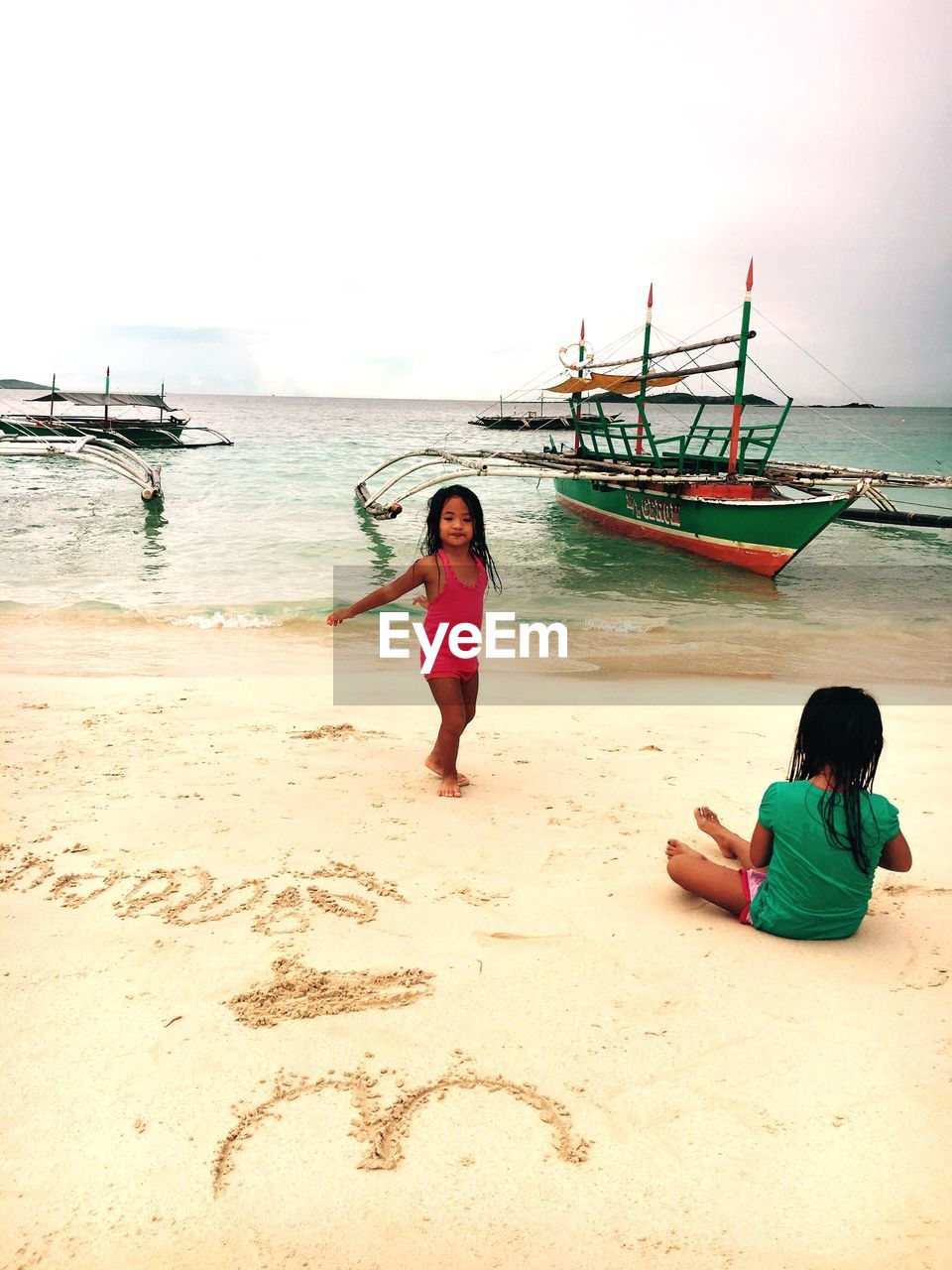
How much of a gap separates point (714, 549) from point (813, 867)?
12185 millimetres

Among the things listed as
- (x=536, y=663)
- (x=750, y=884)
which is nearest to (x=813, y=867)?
(x=750, y=884)

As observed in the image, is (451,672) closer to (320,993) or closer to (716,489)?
(320,993)

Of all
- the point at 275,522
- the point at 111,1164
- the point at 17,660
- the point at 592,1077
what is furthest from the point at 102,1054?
the point at 275,522

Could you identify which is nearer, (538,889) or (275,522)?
(538,889)

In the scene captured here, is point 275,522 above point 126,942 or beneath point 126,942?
above

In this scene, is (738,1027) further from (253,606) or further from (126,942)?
(253,606)

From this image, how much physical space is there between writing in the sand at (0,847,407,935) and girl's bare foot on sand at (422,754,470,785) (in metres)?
1.10

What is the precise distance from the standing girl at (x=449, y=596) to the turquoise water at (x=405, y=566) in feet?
15.1

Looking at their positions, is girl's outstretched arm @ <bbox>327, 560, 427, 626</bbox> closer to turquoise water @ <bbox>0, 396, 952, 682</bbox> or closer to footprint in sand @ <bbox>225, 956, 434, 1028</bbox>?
footprint in sand @ <bbox>225, 956, 434, 1028</bbox>

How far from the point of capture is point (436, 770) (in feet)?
13.5

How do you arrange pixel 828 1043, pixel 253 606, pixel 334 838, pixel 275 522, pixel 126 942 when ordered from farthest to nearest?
pixel 275 522, pixel 253 606, pixel 334 838, pixel 126 942, pixel 828 1043

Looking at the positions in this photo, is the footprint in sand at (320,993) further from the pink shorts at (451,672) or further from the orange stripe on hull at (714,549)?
the orange stripe on hull at (714,549)

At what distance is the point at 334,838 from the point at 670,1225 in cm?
194

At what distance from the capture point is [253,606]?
35.7 feet
